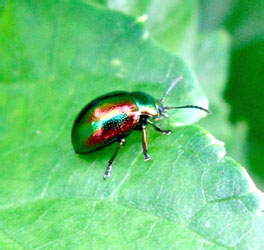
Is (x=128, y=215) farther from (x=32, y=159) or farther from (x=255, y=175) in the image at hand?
(x=255, y=175)

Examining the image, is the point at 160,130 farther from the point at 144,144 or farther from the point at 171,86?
the point at 171,86

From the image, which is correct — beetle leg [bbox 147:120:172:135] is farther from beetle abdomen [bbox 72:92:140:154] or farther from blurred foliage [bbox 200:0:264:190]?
blurred foliage [bbox 200:0:264:190]

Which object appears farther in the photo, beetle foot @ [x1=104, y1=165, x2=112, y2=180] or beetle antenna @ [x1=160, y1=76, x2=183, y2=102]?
beetle antenna @ [x1=160, y1=76, x2=183, y2=102]

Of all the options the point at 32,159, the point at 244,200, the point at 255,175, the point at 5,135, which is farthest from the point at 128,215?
the point at 255,175

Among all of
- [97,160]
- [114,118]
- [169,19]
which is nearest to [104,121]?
[114,118]

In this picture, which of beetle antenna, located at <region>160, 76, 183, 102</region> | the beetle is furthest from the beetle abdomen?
beetle antenna, located at <region>160, 76, 183, 102</region>

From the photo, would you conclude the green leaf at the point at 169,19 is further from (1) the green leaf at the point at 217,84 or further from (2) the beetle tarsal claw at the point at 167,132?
(2) the beetle tarsal claw at the point at 167,132
